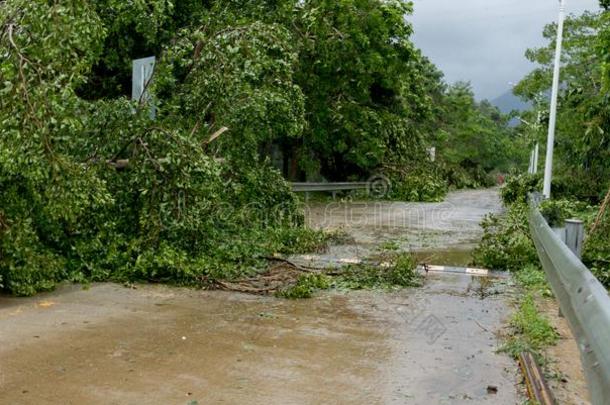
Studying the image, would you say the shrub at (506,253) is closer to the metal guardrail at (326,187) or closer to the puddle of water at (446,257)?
the puddle of water at (446,257)

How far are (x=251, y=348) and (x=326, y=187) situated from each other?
18.2 meters

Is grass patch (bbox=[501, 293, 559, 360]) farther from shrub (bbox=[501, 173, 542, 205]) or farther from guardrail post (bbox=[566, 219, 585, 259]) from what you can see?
shrub (bbox=[501, 173, 542, 205])

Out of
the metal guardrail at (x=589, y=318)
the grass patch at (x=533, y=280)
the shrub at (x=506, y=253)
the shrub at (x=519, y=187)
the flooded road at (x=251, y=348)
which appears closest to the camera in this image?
the metal guardrail at (x=589, y=318)

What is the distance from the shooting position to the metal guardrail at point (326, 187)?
20.5 meters

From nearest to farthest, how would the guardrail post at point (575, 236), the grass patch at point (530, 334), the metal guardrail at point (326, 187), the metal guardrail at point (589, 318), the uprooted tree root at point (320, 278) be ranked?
1. the metal guardrail at point (589, 318)
2. the grass patch at point (530, 334)
3. the guardrail post at point (575, 236)
4. the uprooted tree root at point (320, 278)
5. the metal guardrail at point (326, 187)

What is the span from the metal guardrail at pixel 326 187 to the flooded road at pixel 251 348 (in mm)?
12761

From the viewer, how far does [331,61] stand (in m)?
21.0

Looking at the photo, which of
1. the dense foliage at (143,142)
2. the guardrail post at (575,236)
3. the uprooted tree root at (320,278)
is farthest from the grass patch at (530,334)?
the dense foliage at (143,142)

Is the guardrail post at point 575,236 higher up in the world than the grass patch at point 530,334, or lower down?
higher up

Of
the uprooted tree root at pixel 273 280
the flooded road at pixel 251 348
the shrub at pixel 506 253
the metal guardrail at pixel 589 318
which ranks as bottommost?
the flooded road at pixel 251 348

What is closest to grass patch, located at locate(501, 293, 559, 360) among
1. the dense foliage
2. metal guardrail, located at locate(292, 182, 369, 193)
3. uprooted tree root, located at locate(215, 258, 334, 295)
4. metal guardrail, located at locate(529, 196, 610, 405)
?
metal guardrail, located at locate(529, 196, 610, 405)

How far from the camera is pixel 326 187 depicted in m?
23.1

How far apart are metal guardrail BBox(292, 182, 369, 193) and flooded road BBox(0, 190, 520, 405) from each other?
41.9ft

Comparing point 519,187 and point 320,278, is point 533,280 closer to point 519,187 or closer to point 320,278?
point 320,278
